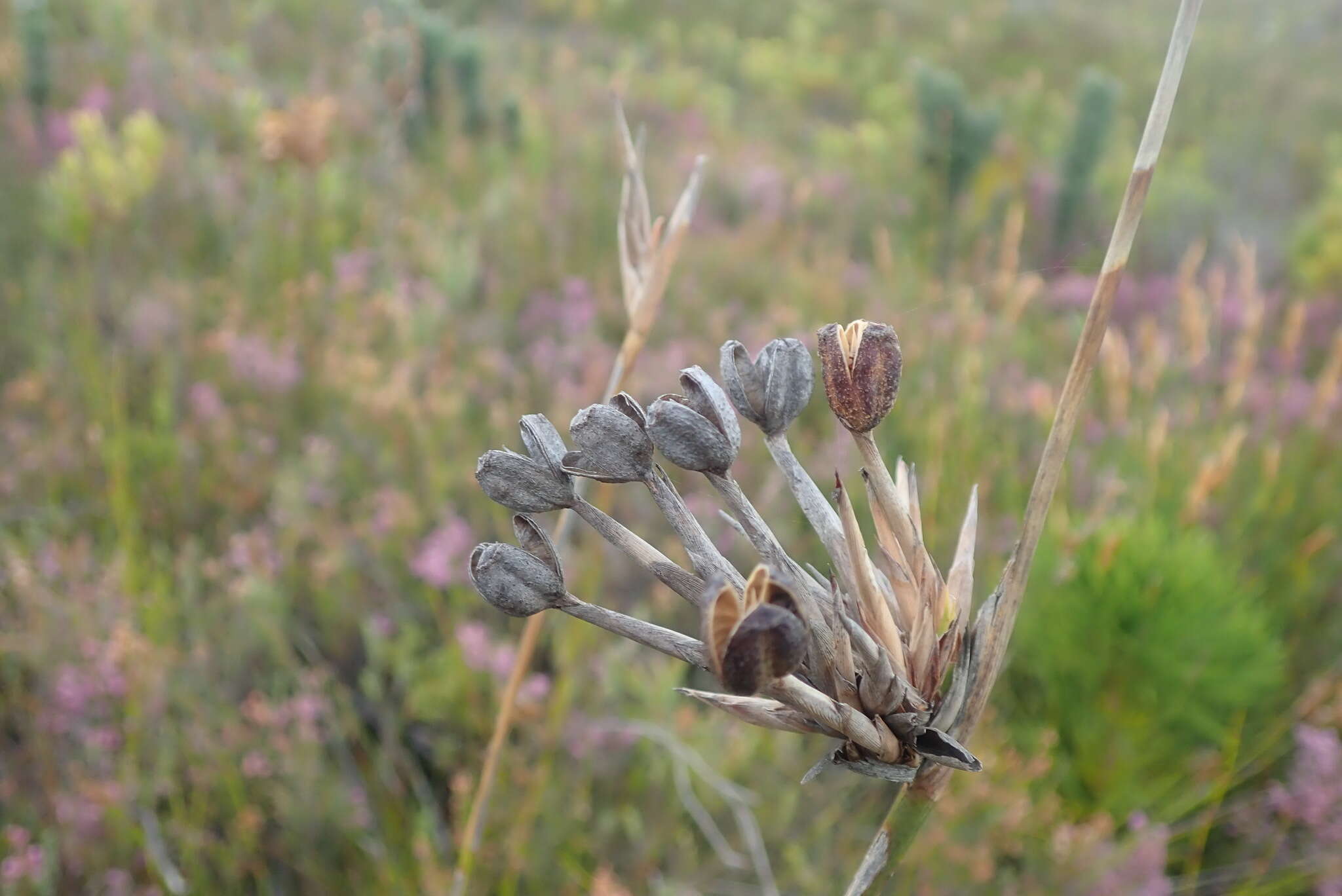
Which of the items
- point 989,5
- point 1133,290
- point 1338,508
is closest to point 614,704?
point 1338,508

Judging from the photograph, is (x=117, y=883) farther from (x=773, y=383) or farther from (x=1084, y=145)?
(x=1084, y=145)

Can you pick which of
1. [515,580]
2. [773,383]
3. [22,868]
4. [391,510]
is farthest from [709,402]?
[391,510]

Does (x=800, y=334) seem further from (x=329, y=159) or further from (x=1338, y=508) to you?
(x=329, y=159)

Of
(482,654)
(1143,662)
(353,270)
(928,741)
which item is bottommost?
(482,654)

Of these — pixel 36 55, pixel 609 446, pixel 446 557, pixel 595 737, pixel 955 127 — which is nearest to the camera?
pixel 609 446

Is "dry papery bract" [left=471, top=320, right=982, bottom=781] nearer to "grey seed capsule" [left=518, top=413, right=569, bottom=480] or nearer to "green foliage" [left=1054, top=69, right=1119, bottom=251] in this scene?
"grey seed capsule" [left=518, top=413, right=569, bottom=480]

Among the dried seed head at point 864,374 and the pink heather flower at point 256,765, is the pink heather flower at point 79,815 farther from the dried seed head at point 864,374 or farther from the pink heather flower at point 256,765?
the dried seed head at point 864,374

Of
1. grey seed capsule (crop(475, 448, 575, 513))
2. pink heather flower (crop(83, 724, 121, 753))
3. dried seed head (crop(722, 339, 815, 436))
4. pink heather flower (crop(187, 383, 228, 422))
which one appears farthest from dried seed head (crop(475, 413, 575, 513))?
pink heather flower (crop(187, 383, 228, 422))
